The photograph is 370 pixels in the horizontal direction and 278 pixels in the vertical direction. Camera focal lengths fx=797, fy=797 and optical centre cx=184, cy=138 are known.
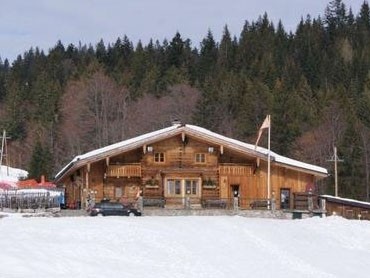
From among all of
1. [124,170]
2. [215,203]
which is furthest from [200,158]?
[124,170]

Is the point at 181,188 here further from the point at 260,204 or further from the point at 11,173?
the point at 11,173

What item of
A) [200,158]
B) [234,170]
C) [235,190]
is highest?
[200,158]

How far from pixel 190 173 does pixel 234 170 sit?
2.65m

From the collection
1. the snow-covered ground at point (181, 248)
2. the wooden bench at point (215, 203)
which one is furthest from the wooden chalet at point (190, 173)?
the snow-covered ground at point (181, 248)

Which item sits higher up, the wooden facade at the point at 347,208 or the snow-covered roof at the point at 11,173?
the snow-covered roof at the point at 11,173

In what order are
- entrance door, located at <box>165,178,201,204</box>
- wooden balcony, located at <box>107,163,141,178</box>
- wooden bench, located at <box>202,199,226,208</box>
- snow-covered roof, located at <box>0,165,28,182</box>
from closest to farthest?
1. wooden bench, located at <box>202,199,226,208</box>
2. wooden balcony, located at <box>107,163,141,178</box>
3. entrance door, located at <box>165,178,201,204</box>
4. snow-covered roof, located at <box>0,165,28,182</box>

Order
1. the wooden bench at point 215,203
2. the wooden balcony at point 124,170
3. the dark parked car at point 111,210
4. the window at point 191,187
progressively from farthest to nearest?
the window at point 191,187
the wooden balcony at point 124,170
the wooden bench at point 215,203
the dark parked car at point 111,210

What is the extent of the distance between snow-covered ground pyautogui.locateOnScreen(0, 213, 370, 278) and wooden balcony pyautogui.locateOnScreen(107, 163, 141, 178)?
14338 mm

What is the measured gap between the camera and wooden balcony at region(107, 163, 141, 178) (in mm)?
46906

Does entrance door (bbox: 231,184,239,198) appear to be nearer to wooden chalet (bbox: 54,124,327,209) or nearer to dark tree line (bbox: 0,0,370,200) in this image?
wooden chalet (bbox: 54,124,327,209)

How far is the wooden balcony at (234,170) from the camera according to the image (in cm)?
4773

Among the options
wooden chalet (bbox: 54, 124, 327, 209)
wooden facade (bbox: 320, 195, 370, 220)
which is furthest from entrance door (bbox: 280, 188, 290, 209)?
wooden facade (bbox: 320, 195, 370, 220)

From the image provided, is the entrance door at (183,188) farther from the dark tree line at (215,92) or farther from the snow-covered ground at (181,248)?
the dark tree line at (215,92)

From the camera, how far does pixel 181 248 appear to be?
25.5 meters
